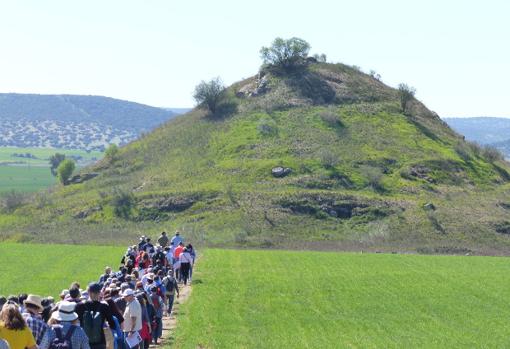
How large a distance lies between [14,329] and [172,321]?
1641cm

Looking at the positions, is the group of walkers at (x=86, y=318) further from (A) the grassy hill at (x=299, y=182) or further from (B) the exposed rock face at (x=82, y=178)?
(B) the exposed rock face at (x=82, y=178)

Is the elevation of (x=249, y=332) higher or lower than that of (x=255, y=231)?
higher

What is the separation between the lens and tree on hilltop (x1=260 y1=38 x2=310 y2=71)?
134m

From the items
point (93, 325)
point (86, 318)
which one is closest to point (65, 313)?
point (86, 318)

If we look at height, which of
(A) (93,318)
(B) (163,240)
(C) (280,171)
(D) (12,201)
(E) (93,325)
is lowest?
(D) (12,201)

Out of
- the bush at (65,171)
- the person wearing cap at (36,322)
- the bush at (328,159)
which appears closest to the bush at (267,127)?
the bush at (328,159)

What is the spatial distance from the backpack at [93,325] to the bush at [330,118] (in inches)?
3901

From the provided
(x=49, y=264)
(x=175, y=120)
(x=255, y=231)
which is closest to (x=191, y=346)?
(x=49, y=264)

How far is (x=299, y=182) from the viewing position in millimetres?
96062

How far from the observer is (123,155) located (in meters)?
118

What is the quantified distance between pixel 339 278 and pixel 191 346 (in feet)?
69.6

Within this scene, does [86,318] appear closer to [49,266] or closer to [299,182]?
[49,266]

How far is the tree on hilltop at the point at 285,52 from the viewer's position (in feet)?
438

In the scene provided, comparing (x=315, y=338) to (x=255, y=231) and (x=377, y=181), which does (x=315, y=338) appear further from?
(x=377, y=181)
